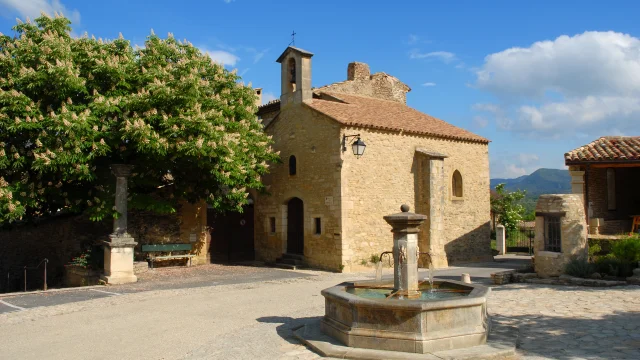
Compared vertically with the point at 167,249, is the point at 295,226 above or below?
above

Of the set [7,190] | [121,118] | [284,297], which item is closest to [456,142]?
[284,297]

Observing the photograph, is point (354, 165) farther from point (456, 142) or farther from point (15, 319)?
point (15, 319)

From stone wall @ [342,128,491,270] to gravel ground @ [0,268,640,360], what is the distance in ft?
14.5

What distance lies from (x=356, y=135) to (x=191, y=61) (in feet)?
18.1

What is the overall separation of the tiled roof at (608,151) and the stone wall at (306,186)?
788 cm

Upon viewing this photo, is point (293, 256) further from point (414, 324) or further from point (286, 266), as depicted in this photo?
point (414, 324)

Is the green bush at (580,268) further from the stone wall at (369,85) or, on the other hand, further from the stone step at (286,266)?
the stone wall at (369,85)

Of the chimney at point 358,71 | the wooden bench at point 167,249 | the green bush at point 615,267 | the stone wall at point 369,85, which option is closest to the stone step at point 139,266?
the wooden bench at point 167,249

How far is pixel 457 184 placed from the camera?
19.0 meters

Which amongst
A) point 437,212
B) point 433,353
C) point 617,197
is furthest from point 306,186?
point 617,197

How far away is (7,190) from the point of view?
11.9 meters

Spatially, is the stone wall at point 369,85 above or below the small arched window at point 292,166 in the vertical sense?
above

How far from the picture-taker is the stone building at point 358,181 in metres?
15.7

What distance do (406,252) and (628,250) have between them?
7.91 metres
